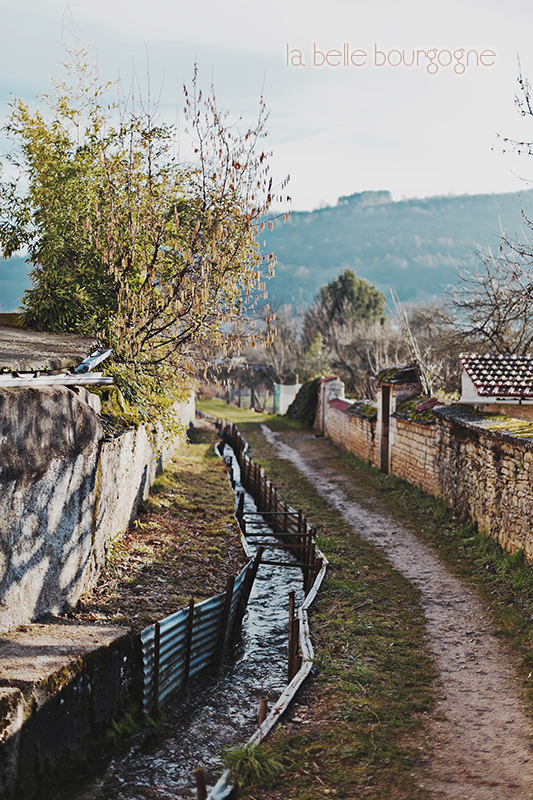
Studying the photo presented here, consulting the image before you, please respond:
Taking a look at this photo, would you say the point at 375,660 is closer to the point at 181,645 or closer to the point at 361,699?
the point at 361,699

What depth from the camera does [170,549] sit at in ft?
32.8

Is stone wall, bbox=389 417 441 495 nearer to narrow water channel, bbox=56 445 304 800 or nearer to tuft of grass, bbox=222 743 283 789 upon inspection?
narrow water channel, bbox=56 445 304 800

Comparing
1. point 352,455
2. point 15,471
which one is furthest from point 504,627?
point 352,455

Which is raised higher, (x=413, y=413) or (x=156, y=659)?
(x=413, y=413)

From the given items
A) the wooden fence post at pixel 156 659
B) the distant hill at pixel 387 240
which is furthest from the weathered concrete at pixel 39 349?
the distant hill at pixel 387 240

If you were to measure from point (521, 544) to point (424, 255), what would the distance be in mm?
153247

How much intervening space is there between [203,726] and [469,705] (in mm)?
2561

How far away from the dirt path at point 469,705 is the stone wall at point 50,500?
12.8 feet

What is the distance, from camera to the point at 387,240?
547ft

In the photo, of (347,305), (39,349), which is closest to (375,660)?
(39,349)

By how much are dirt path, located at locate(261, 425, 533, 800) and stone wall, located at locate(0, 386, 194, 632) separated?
3.91 meters

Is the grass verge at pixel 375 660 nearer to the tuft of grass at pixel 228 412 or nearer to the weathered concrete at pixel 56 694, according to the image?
the weathered concrete at pixel 56 694

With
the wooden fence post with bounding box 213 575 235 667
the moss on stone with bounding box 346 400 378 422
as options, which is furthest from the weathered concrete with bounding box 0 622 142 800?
the moss on stone with bounding box 346 400 378 422

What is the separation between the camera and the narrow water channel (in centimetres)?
528
